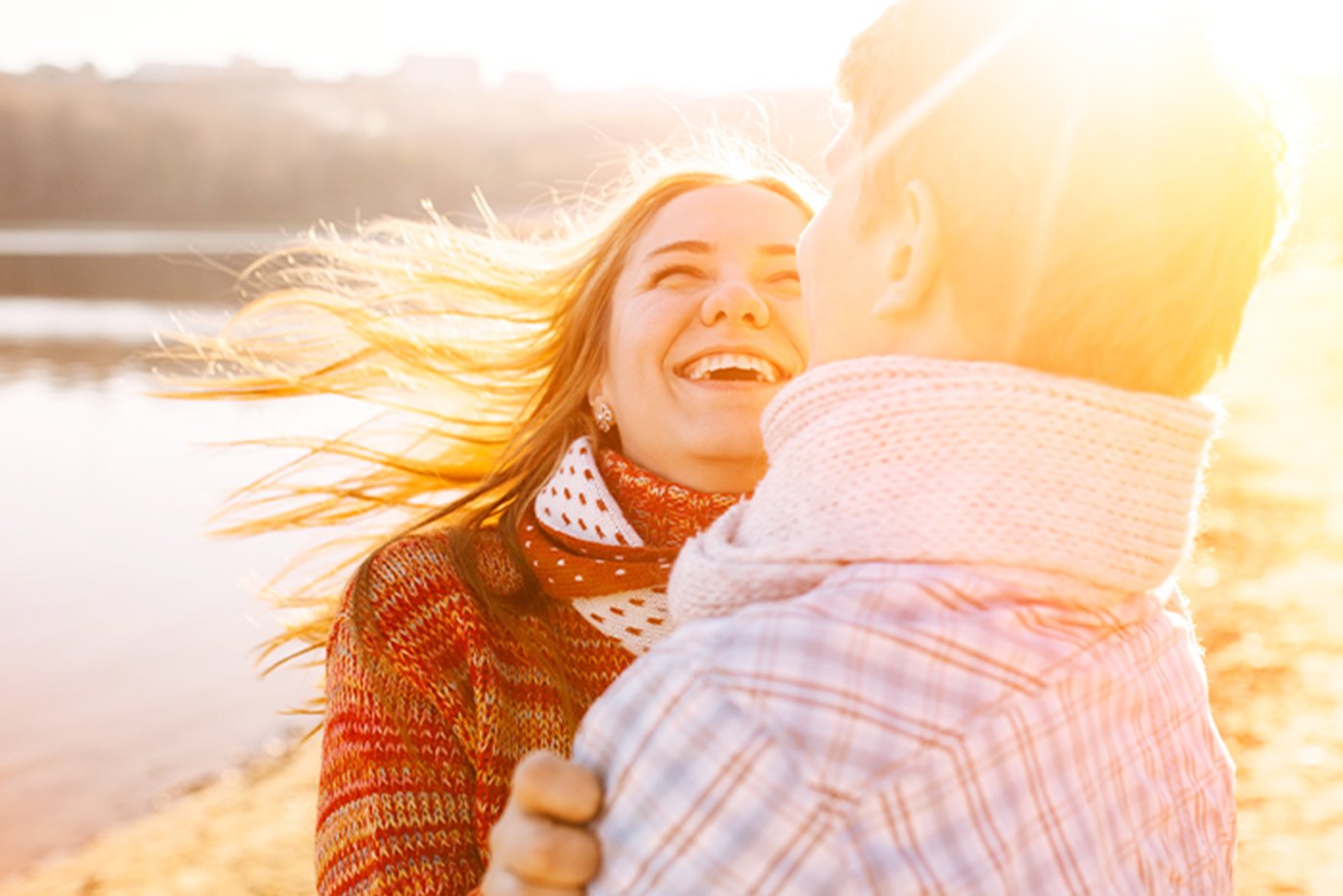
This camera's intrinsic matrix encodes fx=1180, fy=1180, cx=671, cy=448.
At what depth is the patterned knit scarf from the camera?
194cm

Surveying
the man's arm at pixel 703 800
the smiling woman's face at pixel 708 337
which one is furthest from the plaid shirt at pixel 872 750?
the smiling woman's face at pixel 708 337

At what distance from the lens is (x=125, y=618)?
28.7ft

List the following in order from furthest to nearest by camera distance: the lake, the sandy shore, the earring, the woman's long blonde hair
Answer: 1. the lake
2. the sandy shore
3. the woman's long blonde hair
4. the earring

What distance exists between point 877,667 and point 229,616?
28.1ft

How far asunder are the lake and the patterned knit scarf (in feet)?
2.36

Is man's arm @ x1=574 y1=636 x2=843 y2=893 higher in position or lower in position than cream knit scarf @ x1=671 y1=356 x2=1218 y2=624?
lower

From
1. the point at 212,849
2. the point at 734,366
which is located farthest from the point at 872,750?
the point at 212,849

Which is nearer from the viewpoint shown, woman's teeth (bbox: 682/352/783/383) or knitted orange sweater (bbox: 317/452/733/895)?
knitted orange sweater (bbox: 317/452/733/895)

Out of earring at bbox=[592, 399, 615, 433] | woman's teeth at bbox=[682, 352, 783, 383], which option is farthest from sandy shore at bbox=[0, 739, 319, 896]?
woman's teeth at bbox=[682, 352, 783, 383]

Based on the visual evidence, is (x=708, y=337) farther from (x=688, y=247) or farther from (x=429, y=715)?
(x=429, y=715)

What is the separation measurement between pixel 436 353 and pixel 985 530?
213 cm

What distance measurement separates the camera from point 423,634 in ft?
6.08

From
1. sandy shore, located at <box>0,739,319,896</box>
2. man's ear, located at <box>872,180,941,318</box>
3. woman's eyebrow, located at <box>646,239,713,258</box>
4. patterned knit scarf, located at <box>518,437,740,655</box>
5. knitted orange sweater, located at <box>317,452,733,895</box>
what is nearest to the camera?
man's ear, located at <box>872,180,941,318</box>

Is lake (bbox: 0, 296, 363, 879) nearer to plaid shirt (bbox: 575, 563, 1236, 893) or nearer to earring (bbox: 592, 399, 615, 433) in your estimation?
earring (bbox: 592, 399, 615, 433)
